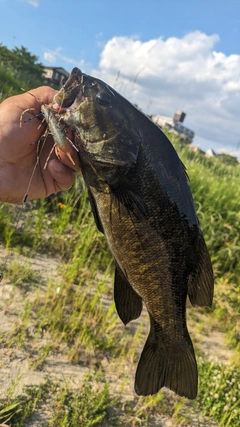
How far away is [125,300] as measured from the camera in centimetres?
181

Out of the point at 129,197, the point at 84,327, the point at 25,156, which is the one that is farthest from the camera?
the point at 84,327

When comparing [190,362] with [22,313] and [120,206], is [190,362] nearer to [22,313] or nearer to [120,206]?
[120,206]

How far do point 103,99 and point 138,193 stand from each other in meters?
0.47

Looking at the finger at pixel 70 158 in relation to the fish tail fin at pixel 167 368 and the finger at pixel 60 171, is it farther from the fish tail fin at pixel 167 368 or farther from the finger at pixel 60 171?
the fish tail fin at pixel 167 368

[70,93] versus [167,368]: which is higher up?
[70,93]

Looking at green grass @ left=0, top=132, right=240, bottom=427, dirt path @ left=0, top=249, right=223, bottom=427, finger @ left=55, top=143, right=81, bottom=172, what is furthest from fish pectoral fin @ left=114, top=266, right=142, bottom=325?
dirt path @ left=0, top=249, right=223, bottom=427

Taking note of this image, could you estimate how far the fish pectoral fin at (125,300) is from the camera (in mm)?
1780

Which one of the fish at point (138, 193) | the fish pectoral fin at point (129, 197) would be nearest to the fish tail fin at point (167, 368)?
the fish at point (138, 193)

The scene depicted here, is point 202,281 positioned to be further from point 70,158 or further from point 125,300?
point 70,158

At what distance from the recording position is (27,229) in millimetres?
4504

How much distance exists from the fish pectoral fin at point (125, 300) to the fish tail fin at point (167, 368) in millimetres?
161

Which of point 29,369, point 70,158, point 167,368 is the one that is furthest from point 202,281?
point 29,369

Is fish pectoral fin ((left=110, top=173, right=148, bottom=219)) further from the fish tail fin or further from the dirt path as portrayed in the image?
the dirt path

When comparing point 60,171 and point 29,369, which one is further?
point 29,369
